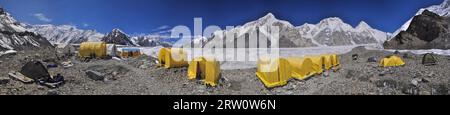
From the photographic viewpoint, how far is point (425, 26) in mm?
29844

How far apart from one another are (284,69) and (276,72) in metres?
0.38

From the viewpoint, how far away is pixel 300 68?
11.8 meters

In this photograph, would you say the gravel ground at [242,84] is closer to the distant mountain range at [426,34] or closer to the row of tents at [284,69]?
the row of tents at [284,69]

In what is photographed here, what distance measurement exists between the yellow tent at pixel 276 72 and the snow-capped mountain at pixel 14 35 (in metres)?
27.7

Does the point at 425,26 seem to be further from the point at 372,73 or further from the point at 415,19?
the point at 372,73

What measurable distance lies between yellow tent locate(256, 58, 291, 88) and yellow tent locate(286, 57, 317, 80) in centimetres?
39

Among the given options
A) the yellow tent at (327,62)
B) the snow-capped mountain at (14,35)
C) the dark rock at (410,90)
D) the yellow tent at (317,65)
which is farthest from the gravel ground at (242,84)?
the snow-capped mountain at (14,35)

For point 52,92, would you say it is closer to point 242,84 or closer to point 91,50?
point 242,84

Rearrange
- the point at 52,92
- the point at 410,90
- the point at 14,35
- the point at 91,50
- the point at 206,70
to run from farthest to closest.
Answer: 1. the point at 14,35
2. the point at 91,50
3. the point at 206,70
4. the point at 410,90
5. the point at 52,92

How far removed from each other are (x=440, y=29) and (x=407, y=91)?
947 inches

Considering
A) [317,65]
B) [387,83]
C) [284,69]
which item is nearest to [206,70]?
[284,69]

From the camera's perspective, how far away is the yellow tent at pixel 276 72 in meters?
10.8

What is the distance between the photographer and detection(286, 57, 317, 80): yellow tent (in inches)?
460
